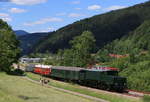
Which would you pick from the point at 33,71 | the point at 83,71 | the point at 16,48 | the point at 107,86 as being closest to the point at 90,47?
the point at 33,71

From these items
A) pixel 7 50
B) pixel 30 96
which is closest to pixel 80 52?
pixel 7 50

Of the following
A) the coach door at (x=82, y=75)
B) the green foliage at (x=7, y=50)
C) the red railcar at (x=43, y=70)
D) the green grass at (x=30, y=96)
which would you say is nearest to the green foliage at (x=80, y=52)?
the red railcar at (x=43, y=70)

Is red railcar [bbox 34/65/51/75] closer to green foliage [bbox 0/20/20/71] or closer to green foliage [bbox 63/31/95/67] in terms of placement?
green foliage [bbox 0/20/20/71]

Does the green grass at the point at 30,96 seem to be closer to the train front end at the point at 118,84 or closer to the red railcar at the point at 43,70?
the train front end at the point at 118,84

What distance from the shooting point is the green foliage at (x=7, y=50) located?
86.8 meters

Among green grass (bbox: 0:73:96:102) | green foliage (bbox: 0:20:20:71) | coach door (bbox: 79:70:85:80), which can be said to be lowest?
green grass (bbox: 0:73:96:102)

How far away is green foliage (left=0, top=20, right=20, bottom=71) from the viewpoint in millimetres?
86750

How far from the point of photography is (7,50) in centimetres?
8744

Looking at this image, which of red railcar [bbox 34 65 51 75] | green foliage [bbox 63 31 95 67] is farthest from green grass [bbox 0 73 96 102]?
green foliage [bbox 63 31 95 67]

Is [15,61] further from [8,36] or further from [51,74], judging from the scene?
[51,74]

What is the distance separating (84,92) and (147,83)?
1400cm

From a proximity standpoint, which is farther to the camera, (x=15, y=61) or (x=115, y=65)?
(x=15, y=61)

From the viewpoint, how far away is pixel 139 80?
5750 centimetres

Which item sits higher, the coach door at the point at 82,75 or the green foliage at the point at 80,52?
the green foliage at the point at 80,52
